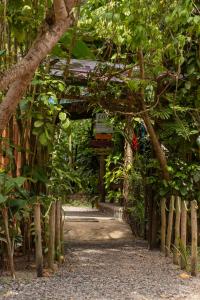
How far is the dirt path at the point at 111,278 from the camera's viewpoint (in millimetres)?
4160

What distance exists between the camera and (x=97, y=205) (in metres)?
12.3

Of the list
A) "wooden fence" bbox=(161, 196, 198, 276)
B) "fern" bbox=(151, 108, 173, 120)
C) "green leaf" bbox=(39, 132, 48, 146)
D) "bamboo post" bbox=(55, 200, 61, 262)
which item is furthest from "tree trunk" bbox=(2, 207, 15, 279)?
"fern" bbox=(151, 108, 173, 120)

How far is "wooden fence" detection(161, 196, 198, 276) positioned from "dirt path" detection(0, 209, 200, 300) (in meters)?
0.14

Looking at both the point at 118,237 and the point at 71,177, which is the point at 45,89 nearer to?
the point at 71,177

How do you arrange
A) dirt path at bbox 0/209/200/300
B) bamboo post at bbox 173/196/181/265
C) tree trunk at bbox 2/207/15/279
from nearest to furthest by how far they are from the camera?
1. dirt path at bbox 0/209/200/300
2. tree trunk at bbox 2/207/15/279
3. bamboo post at bbox 173/196/181/265

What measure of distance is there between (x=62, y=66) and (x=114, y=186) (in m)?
5.70

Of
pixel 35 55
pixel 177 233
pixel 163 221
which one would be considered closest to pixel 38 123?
pixel 35 55

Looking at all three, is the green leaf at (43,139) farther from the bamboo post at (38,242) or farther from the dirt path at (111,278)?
the dirt path at (111,278)

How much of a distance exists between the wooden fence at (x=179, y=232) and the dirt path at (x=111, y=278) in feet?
0.47

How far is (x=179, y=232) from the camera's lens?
18.2 ft

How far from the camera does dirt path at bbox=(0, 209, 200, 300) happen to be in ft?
13.6

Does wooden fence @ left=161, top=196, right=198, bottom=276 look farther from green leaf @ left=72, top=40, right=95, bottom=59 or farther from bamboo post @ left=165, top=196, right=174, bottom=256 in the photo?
green leaf @ left=72, top=40, right=95, bottom=59

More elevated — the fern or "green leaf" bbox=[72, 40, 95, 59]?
"green leaf" bbox=[72, 40, 95, 59]

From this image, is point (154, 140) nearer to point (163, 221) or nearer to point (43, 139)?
point (163, 221)
